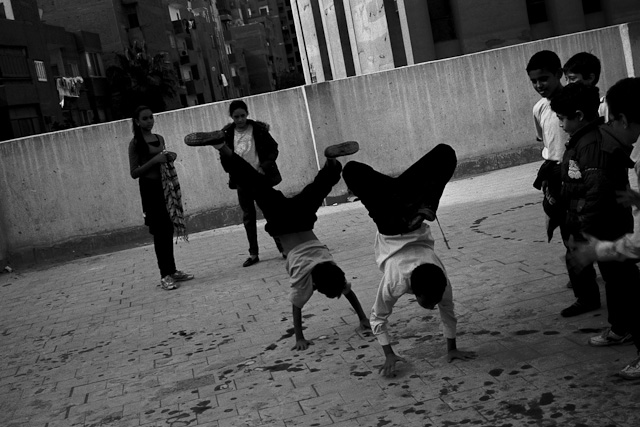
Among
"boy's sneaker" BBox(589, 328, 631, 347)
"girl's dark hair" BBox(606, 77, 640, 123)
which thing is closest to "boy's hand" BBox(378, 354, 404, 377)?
"boy's sneaker" BBox(589, 328, 631, 347)

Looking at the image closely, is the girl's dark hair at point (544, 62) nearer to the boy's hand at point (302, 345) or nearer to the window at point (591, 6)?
the boy's hand at point (302, 345)

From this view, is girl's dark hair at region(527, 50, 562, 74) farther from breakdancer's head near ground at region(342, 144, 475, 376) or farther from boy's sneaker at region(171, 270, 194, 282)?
boy's sneaker at region(171, 270, 194, 282)

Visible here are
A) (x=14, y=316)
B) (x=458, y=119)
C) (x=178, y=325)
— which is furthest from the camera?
(x=458, y=119)

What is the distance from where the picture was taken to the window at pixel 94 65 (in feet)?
191

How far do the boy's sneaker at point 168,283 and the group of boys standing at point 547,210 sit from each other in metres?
3.07

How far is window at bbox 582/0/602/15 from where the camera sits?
22594mm

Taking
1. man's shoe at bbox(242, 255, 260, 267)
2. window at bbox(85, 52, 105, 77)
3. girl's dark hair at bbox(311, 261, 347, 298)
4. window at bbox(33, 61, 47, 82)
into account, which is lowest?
man's shoe at bbox(242, 255, 260, 267)

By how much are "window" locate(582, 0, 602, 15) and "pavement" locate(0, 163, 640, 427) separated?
1452cm

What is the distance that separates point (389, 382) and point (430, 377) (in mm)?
247

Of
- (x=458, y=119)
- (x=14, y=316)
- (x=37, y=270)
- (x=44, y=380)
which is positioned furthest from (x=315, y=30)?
(x=44, y=380)

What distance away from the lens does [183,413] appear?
5008 mm

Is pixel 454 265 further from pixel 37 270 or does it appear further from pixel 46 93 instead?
pixel 46 93

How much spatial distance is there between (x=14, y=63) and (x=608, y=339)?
44.7 m

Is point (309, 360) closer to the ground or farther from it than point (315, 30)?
closer to the ground
